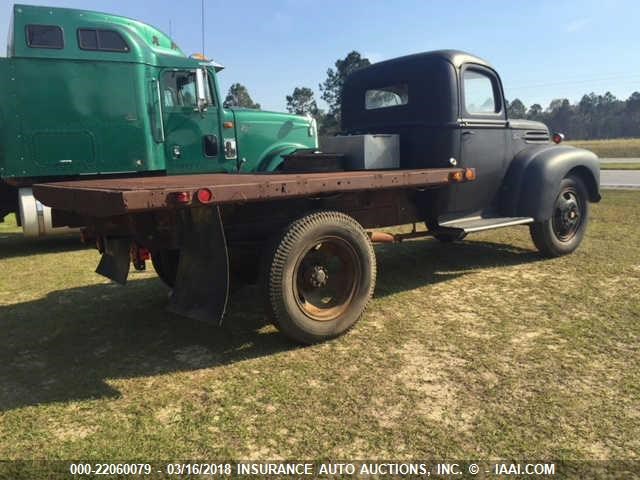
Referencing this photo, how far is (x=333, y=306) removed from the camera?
3.82 metres

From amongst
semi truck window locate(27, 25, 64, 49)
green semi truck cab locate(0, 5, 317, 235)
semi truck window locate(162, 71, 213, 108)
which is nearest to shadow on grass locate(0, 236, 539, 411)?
green semi truck cab locate(0, 5, 317, 235)

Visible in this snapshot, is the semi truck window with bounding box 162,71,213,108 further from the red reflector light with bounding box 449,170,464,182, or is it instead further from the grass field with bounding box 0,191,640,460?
the red reflector light with bounding box 449,170,464,182

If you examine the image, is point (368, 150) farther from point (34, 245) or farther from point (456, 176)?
point (34, 245)

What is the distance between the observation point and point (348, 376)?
3.11 m

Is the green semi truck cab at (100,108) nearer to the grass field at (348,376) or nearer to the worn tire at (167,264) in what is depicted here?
the grass field at (348,376)

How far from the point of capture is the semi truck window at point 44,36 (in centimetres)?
651

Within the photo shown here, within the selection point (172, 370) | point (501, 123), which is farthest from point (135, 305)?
point (501, 123)

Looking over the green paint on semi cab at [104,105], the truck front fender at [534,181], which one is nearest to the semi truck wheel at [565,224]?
the truck front fender at [534,181]

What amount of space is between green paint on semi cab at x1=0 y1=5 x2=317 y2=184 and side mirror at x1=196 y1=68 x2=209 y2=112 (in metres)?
0.03

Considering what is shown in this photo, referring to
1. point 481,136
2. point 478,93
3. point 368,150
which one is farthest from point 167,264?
point 478,93

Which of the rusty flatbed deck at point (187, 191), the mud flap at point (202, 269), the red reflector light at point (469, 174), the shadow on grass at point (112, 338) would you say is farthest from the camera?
the red reflector light at point (469, 174)

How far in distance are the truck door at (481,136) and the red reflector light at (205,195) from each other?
294 centimetres

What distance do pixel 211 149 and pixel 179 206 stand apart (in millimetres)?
4982

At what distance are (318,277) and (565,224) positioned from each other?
12.1ft
